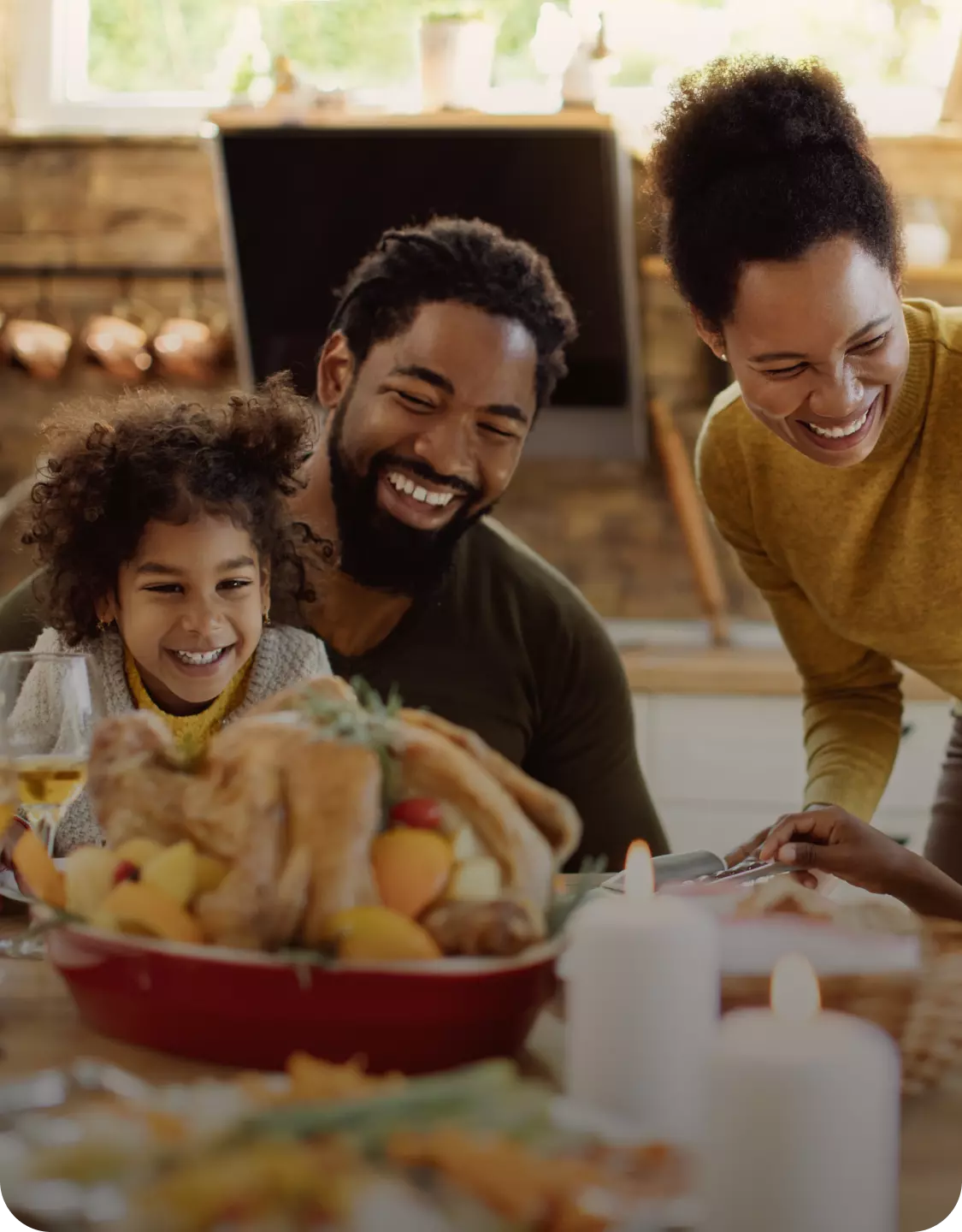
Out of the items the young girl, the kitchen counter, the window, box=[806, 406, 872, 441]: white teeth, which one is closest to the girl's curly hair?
the young girl

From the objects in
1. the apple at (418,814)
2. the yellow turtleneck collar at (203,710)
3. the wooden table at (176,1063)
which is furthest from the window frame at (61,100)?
the apple at (418,814)

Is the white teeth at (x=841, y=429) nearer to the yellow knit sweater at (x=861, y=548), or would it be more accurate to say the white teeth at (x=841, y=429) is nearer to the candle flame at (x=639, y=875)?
the yellow knit sweater at (x=861, y=548)

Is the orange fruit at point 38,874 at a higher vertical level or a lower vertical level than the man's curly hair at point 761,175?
lower

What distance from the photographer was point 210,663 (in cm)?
141

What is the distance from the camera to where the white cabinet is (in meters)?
2.87

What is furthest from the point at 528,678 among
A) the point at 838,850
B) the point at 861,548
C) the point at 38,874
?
the point at 38,874

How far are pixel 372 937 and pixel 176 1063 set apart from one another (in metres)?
0.14

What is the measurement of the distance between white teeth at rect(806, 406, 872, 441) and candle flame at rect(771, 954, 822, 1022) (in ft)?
3.10

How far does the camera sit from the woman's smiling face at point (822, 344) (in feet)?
4.37

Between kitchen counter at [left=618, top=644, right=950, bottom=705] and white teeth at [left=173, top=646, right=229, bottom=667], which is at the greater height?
white teeth at [left=173, top=646, right=229, bottom=667]

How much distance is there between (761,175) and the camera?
1378 mm

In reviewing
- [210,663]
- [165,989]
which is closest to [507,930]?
[165,989]

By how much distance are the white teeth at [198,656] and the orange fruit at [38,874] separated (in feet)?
1.85

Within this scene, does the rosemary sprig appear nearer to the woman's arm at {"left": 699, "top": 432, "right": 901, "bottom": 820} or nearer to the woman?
the woman
